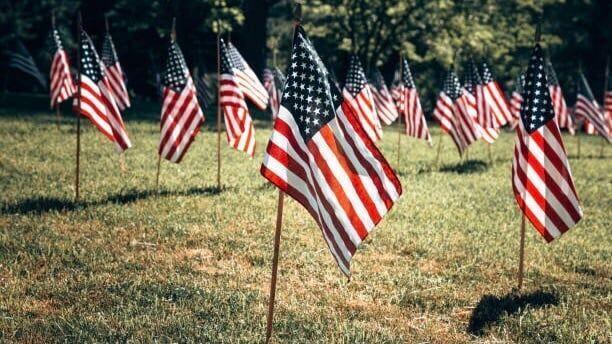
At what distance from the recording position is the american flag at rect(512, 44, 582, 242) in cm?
672

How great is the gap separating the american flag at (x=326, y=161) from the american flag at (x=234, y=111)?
20.5 feet

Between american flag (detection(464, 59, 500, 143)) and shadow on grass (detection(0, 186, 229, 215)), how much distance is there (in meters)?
7.58

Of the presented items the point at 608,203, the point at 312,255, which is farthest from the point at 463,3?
the point at 312,255

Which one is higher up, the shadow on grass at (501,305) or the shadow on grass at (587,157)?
→ the shadow on grass at (587,157)

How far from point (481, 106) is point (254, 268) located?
402 inches

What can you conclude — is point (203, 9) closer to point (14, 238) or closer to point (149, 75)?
point (149, 75)

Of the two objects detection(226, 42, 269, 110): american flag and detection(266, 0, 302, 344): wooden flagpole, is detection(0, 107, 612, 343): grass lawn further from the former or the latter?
detection(226, 42, 269, 110): american flag

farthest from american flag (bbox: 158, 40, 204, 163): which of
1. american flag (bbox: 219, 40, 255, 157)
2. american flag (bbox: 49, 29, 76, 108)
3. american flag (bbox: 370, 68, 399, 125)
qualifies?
american flag (bbox: 370, 68, 399, 125)

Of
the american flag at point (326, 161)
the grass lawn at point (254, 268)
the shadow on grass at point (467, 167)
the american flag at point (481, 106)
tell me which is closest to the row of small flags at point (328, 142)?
the american flag at point (326, 161)

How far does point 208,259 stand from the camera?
7.50 m

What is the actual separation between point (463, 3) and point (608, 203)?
2848 cm

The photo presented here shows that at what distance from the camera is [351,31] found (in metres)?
37.2

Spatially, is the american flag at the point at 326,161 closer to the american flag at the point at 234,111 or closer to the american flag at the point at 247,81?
the american flag at the point at 234,111

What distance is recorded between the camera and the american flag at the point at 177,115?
33.9ft
